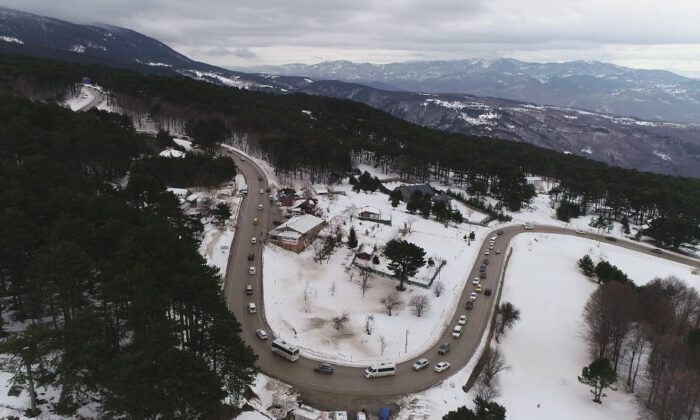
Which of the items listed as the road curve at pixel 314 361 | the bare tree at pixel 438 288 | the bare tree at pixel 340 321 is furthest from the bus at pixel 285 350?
the bare tree at pixel 438 288

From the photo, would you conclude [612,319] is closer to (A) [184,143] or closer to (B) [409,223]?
(B) [409,223]

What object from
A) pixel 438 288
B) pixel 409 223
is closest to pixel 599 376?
pixel 438 288

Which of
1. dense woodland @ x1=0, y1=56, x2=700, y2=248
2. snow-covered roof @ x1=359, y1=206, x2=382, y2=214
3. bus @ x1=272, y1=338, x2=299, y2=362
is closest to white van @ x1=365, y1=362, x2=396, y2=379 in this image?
bus @ x1=272, y1=338, x2=299, y2=362

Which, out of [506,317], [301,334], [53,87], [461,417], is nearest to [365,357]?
[301,334]

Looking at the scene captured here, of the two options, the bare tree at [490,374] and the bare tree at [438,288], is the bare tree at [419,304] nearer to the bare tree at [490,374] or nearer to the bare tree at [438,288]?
the bare tree at [438,288]

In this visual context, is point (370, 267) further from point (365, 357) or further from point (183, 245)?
point (183, 245)

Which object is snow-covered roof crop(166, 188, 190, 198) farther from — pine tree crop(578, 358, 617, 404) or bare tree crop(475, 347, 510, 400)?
pine tree crop(578, 358, 617, 404)
